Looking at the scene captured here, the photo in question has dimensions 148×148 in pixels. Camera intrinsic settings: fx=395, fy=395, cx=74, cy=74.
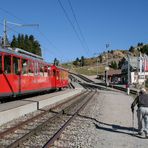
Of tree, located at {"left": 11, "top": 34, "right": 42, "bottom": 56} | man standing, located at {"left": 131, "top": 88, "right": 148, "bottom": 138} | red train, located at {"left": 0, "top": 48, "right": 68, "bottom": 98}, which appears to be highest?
tree, located at {"left": 11, "top": 34, "right": 42, "bottom": 56}

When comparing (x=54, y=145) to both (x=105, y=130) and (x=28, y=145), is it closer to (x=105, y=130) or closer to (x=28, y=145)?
(x=28, y=145)

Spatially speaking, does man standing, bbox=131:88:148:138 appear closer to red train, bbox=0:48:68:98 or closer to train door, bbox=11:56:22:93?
red train, bbox=0:48:68:98

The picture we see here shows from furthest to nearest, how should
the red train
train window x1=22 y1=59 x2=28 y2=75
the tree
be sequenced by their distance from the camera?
the tree, train window x1=22 y1=59 x2=28 y2=75, the red train

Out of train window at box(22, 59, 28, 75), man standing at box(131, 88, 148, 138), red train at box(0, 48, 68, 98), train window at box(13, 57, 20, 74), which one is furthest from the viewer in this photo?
train window at box(22, 59, 28, 75)

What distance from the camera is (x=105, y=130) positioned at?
1451cm

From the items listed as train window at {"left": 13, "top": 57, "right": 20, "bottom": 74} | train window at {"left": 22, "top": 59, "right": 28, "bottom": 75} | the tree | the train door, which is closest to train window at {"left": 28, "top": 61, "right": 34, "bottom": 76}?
train window at {"left": 22, "top": 59, "right": 28, "bottom": 75}

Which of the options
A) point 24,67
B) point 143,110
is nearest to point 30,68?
point 24,67

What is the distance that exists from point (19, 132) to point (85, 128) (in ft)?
9.36

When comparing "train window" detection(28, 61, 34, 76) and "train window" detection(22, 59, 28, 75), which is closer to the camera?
"train window" detection(22, 59, 28, 75)

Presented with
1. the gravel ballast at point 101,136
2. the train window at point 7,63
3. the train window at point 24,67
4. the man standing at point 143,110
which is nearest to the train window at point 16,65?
the train window at point 7,63

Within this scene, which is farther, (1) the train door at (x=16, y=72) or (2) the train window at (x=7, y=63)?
(1) the train door at (x=16, y=72)

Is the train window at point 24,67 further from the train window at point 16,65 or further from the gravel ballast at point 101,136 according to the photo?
the gravel ballast at point 101,136

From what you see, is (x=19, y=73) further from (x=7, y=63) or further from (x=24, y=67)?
(x=7, y=63)

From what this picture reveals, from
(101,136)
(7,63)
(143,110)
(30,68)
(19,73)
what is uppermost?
(7,63)
